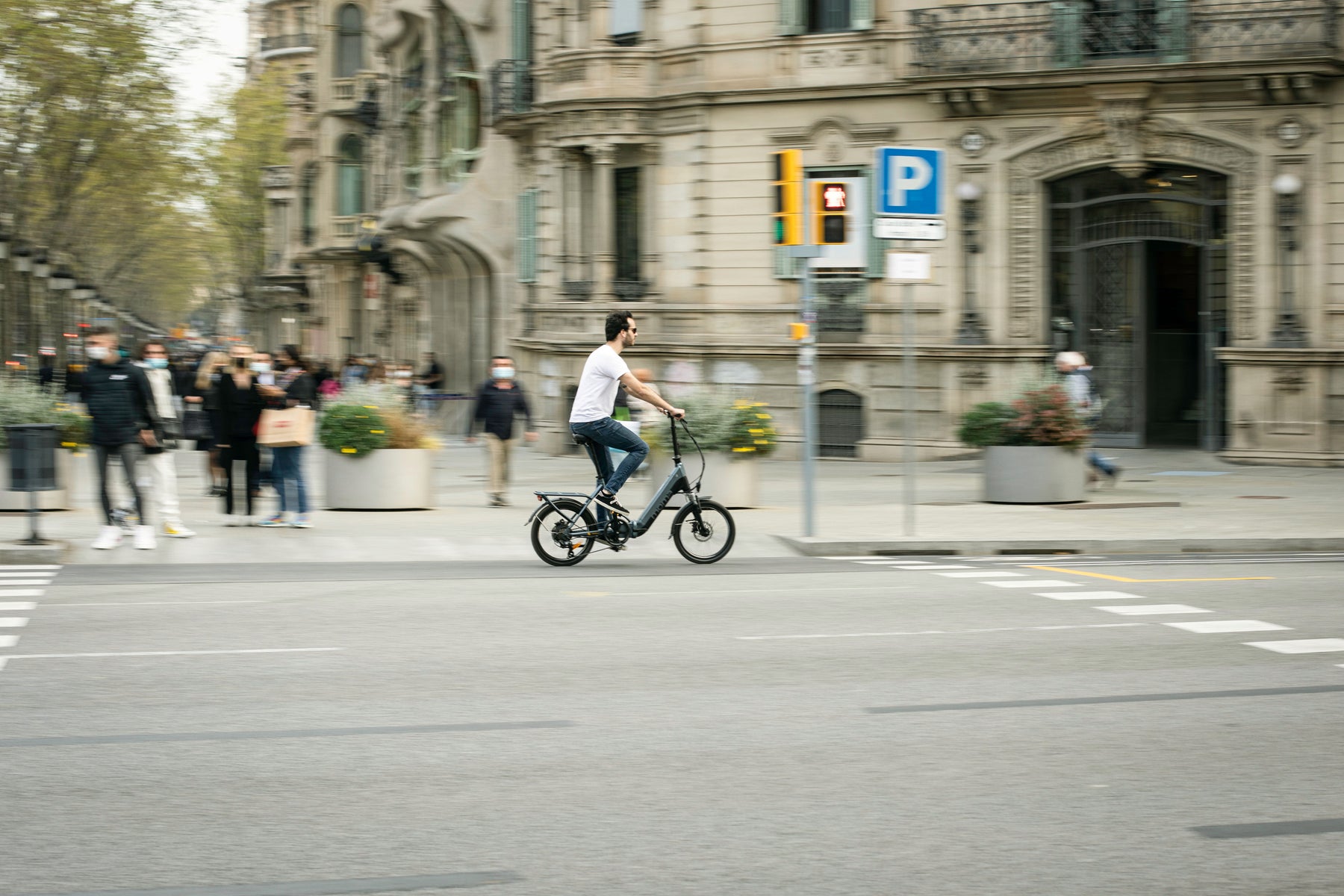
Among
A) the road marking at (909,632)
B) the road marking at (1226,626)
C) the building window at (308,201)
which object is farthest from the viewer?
the building window at (308,201)

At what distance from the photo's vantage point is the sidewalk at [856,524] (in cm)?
1496

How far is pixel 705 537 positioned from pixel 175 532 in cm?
516

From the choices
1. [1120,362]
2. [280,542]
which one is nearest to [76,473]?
[280,542]

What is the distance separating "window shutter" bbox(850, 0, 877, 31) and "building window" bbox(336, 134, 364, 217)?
2922 centimetres

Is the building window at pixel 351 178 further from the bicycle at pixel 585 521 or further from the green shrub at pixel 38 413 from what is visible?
the bicycle at pixel 585 521

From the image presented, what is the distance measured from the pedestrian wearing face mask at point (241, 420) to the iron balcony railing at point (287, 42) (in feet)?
193

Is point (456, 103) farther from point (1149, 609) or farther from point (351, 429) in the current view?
point (1149, 609)

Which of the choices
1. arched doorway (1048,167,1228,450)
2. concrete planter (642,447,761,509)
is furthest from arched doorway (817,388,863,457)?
concrete planter (642,447,761,509)

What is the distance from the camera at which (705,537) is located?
13930 millimetres

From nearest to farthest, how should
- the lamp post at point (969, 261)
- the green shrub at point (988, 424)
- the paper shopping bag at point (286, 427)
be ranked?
the paper shopping bag at point (286, 427) → the green shrub at point (988, 424) → the lamp post at point (969, 261)

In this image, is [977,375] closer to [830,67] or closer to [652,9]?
[830,67]

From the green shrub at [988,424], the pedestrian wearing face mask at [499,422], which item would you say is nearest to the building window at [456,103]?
the pedestrian wearing face mask at [499,422]

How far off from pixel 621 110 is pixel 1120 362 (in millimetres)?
9058

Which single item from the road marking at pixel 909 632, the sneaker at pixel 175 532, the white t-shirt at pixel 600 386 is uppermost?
the white t-shirt at pixel 600 386
